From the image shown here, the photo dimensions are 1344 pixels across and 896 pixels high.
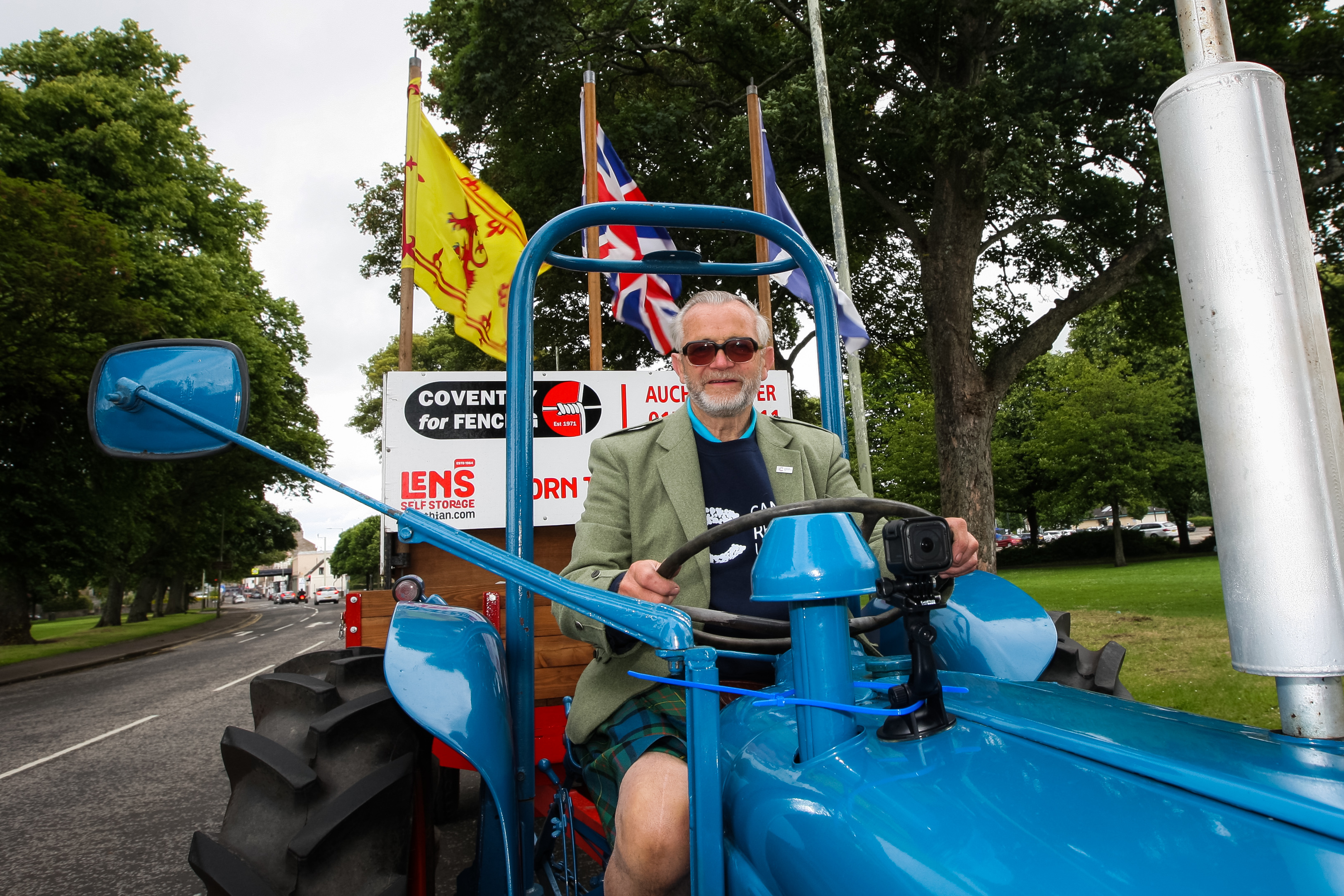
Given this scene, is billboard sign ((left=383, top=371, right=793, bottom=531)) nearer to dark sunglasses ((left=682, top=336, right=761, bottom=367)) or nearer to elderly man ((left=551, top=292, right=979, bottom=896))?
elderly man ((left=551, top=292, right=979, bottom=896))

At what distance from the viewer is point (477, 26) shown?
11797 millimetres

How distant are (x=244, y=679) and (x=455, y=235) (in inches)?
312

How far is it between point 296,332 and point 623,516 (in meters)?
27.5

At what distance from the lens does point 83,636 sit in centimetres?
2161

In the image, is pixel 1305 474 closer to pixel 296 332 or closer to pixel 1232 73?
pixel 1232 73

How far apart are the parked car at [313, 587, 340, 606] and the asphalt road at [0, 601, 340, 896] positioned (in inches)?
2076

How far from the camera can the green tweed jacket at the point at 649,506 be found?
174 centimetres

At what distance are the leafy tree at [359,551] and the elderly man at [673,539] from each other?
71.9m

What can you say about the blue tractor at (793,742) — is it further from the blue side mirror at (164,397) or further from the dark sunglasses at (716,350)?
the dark sunglasses at (716,350)

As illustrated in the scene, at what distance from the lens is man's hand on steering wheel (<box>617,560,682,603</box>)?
137 cm

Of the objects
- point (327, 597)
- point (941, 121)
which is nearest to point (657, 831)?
point (941, 121)

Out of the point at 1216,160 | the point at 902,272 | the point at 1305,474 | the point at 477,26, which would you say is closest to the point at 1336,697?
the point at 1305,474

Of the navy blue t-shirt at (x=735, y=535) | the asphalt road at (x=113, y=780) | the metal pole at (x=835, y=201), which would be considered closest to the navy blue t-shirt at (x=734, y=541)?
the navy blue t-shirt at (x=735, y=535)

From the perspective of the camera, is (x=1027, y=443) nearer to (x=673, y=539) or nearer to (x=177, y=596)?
(x=673, y=539)
